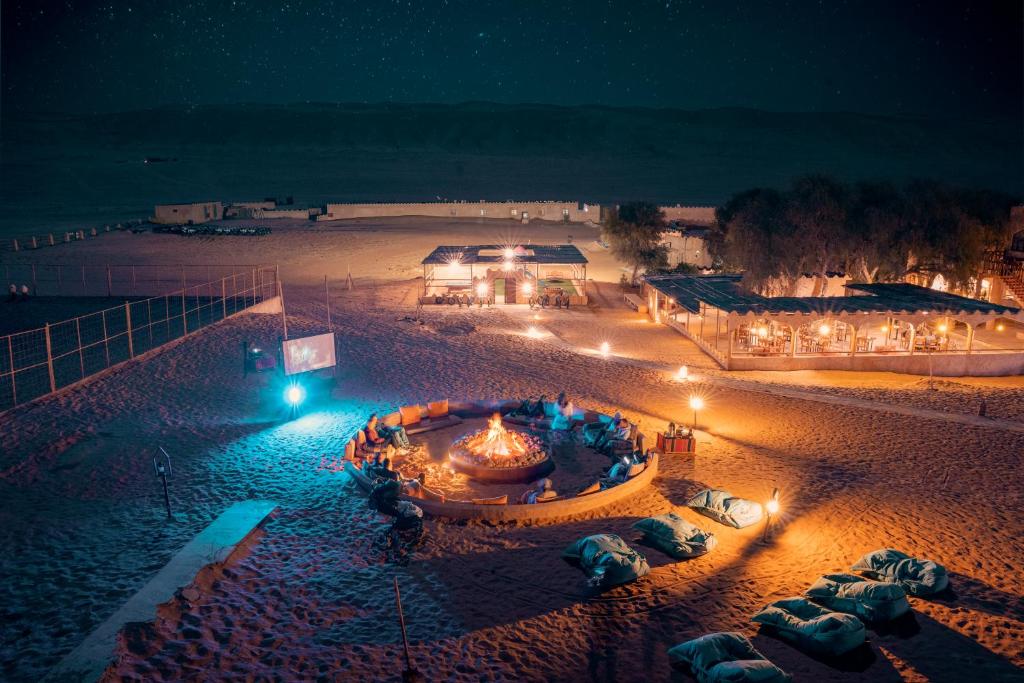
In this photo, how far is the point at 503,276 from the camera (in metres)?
34.6

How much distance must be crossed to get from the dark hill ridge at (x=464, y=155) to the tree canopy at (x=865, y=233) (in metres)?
48.3

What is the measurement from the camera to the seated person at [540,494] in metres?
12.9

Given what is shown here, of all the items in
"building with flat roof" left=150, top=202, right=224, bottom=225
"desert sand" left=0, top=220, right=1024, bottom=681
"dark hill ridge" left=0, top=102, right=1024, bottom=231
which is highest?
"dark hill ridge" left=0, top=102, right=1024, bottom=231

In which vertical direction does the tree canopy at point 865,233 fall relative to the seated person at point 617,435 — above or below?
above

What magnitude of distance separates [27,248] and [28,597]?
43.2 metres

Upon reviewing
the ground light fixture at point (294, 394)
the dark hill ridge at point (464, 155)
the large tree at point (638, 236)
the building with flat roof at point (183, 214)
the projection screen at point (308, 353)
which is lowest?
the ground light fixture at point (294, 394)

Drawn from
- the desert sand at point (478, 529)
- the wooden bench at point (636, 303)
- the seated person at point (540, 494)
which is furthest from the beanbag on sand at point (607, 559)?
the wooden bench at point (636, 303)

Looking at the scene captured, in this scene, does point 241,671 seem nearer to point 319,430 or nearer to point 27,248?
point 319,430

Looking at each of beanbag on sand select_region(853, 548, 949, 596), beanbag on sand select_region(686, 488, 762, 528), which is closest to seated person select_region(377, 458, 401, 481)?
beanbag on sand select_region(686, 488, 762, 528)

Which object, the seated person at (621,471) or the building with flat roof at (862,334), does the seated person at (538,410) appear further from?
the building with flat roof at (862,334)

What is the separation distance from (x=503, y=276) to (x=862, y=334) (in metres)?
16.0

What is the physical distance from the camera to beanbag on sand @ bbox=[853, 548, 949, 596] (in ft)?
32.6

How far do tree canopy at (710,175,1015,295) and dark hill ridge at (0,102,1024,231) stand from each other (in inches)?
1902

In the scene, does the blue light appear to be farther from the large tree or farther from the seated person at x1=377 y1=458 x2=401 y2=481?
the large tree
